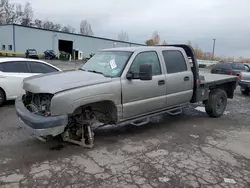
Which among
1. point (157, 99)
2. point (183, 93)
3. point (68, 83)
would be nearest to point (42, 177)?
point (68, 83)

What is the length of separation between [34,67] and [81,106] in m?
4.53

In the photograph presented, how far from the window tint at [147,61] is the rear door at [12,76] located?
4369 mm

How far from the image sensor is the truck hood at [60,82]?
396cm

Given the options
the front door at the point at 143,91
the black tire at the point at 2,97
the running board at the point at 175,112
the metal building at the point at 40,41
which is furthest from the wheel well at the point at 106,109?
the metal building at the point at 40,41

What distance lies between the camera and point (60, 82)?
415 cm

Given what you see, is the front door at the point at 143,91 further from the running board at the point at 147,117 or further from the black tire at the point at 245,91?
the black tire at the point at 245,91

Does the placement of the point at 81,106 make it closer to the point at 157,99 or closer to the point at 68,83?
the point at 68,83

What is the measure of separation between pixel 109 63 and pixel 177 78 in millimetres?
1692

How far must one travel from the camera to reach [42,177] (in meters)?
3.47

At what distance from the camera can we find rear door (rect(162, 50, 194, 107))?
5563 millimetres

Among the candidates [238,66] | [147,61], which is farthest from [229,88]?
[238,66]

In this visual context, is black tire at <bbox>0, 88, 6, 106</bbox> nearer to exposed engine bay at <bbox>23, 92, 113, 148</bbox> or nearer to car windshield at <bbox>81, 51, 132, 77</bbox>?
exposed engine bay at <bbox>23, 92, 113, 148</bbox>

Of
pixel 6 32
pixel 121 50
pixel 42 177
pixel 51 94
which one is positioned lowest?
pixel 42 177

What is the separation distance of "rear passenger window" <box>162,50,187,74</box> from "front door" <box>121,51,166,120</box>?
306 millimetres
